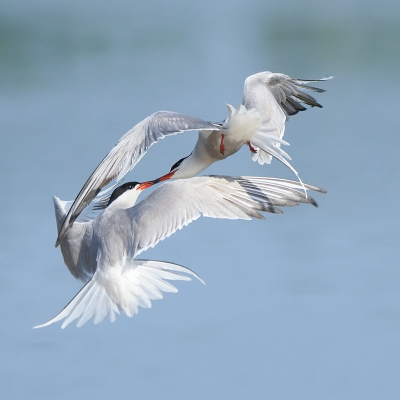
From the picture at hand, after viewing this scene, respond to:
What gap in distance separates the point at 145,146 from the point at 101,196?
2.26 ft

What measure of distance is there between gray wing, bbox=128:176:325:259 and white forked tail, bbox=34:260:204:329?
0.38 ft

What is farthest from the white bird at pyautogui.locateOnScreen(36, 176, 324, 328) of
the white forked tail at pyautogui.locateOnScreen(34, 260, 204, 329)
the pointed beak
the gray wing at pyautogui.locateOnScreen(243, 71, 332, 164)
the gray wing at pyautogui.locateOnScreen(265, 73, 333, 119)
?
the gray wing at pyautogui.locateOnScreen(265, 73, 333, 119)

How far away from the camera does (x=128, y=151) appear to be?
398 cm

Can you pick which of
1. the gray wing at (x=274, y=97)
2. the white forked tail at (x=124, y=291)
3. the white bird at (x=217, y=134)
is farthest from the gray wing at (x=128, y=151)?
the gray wing at (x=274, y=97)

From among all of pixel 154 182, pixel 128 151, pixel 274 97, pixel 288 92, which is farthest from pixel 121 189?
pixel 288 92

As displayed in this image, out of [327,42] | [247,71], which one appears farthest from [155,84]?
[327,42]

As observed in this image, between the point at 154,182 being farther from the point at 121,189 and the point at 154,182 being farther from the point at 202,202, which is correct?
the point at 202,202

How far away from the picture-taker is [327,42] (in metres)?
15.5

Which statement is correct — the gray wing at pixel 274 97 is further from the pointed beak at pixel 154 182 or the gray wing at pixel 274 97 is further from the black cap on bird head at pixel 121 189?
the black cap on bird head at pixel 121 189

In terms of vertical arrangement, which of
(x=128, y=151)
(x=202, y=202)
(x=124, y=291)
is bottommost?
(x=124, y=291)

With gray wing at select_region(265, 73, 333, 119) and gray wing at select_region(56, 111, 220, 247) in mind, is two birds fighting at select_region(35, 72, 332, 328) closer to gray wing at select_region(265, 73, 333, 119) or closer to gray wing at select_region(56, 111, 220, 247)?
gray wing at select_region(56, 111, 220, 247)

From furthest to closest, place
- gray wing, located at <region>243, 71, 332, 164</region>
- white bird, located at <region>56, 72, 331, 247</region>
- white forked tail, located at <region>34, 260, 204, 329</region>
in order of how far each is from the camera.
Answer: gray wing, located at <region>243, 71, 332, 164</region> → white bird, located at <region>56, 72, 331, 247</region> → white forked tail, located at <region>34, 260, 204, 329</region>

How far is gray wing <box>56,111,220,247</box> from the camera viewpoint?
149 inches

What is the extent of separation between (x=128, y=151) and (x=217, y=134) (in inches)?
23.9
